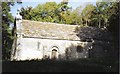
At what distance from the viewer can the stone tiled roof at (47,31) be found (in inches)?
1224

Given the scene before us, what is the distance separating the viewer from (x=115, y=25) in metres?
28.2

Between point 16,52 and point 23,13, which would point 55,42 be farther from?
point 23,13

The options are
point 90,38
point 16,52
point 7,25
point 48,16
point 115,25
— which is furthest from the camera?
point 48,16

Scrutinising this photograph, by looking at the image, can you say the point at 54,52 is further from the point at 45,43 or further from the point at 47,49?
the point at 45,43

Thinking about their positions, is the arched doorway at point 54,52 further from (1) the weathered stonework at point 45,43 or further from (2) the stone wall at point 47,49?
(2) the stone wall at point 47,49

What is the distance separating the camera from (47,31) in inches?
1276

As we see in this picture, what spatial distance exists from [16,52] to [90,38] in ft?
33.9

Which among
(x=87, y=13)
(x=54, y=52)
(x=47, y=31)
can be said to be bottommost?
(x=54, y=52)

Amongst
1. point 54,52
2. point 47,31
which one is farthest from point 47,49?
point 47,31

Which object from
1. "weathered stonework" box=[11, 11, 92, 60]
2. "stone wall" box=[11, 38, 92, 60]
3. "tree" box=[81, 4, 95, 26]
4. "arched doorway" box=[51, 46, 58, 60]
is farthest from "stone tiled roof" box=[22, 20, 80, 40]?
"tree" box=[81, 4, 95, 26]

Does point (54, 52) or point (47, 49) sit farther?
point (54, 52)

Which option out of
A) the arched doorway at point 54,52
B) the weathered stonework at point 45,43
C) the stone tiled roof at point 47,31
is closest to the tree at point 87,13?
the stone tiled roof at point 47,31

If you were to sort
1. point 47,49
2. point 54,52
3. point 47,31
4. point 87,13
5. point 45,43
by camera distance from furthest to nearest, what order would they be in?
point 87,13 → point 47,31 → point 54,52 → point 47,49 → point 45,43

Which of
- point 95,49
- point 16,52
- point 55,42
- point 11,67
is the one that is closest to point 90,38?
point 95,49
